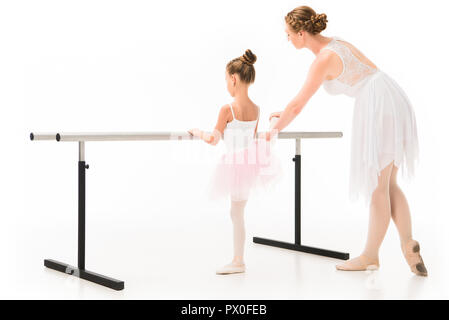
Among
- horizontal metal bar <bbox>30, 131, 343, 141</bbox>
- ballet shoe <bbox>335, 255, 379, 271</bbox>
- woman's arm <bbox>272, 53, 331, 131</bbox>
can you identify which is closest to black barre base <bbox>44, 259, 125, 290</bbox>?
horizontal metal bar <bbox>30, 131, 343, 141</bbox>

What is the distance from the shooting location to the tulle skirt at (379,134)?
3.89 metres

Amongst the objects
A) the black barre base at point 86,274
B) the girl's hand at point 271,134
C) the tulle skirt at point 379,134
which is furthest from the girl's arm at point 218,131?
the black barre base at point 86,274

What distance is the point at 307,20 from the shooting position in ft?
13.0

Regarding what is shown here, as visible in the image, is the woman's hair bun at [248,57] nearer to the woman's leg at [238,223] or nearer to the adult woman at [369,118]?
the adult woman at [369,118]

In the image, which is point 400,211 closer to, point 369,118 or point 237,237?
point 369,118

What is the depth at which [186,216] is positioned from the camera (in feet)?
19.3

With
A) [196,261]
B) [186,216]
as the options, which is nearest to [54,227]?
[186,216]

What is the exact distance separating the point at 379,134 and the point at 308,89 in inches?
17.3

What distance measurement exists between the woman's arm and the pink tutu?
0.52 feet

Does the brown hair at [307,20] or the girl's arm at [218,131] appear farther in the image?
the brown hair at [307,20]

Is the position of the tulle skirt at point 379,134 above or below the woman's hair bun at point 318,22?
below

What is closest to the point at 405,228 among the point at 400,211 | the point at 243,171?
the point at 400,211

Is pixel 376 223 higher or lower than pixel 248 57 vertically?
lower

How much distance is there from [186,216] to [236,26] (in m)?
2.06
